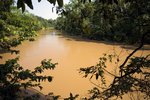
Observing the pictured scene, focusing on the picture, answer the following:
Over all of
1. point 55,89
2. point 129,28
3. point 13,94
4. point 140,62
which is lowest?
point 55,89

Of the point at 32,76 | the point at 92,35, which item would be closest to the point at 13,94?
the point at 32,76

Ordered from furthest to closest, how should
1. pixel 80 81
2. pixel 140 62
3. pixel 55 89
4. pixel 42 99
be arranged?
pixel 80 81
pixel 55 89
pixel 42 99
pixel 140 62

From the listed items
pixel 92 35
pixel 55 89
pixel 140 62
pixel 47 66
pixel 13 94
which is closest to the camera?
pixel 140 62

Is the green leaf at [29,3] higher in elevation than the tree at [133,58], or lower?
higher

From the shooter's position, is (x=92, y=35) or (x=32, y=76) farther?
(x=92, y=35)

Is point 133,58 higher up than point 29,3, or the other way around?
point 29,3

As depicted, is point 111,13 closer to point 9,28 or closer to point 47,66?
point 47,66

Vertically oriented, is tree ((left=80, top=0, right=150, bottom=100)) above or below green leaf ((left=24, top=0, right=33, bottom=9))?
below

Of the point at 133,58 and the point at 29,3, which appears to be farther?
the point at 133,58

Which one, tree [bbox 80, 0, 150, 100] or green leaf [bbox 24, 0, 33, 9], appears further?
tree [bbox 80, 0, 150, 100]

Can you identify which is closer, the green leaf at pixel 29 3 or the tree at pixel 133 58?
the green leaf at pixel 29 3

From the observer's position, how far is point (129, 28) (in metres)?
2.89

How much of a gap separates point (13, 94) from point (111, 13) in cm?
189

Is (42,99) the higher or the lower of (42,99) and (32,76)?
the lower
